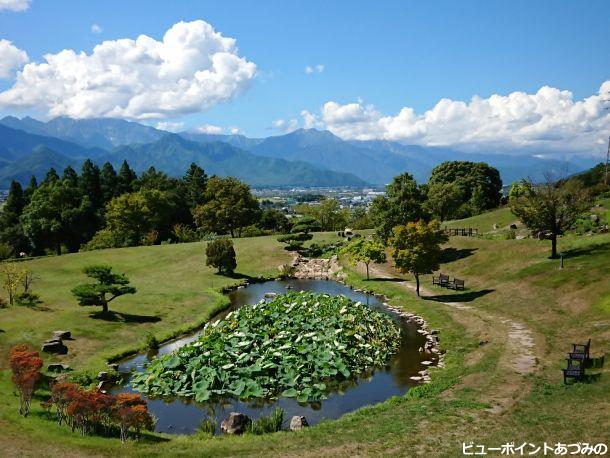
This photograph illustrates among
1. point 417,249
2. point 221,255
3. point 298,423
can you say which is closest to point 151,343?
point 298,423

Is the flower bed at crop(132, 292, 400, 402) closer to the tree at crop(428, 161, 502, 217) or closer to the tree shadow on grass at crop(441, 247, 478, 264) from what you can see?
the tree shadow on grass at crop(441, 247, 478, 264)

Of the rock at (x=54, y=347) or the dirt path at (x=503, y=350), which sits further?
the rock at (x=54, y=347)

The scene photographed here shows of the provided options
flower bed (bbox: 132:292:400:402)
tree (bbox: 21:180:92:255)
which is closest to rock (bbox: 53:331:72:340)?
flower bed (bbox: 132:292:400:402)

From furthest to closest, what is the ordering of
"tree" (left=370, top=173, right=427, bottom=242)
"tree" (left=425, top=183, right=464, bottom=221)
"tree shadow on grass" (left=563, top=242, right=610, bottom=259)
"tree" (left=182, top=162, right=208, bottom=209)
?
"tree" (left=182, top=162, right=208, bottom=209) → "tree" (left=425, top=183, right=464, bottom=221) → "tree" (left=370, top=173, right=427, bottom=242) → "tree shadow on grass" (left=563, top=242, right=610, bottom=259)

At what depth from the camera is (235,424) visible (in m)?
21.7

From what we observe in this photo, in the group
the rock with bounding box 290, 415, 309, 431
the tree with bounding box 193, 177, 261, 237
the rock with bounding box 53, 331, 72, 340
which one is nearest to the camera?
the rock with bounding box 290, 415, 309, 431

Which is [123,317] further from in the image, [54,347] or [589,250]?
[589,250]

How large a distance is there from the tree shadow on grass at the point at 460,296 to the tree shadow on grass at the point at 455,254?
12.4 m

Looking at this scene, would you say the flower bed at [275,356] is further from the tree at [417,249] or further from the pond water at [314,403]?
the tree at [417,249]

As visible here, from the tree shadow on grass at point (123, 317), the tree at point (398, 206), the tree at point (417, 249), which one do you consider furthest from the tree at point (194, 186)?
the tree at point (417, 249)

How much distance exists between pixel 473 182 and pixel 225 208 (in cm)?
5716

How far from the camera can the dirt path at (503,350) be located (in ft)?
73.4

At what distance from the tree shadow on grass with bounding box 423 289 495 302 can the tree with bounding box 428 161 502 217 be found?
54641mm

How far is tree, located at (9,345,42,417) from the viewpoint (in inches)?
802
